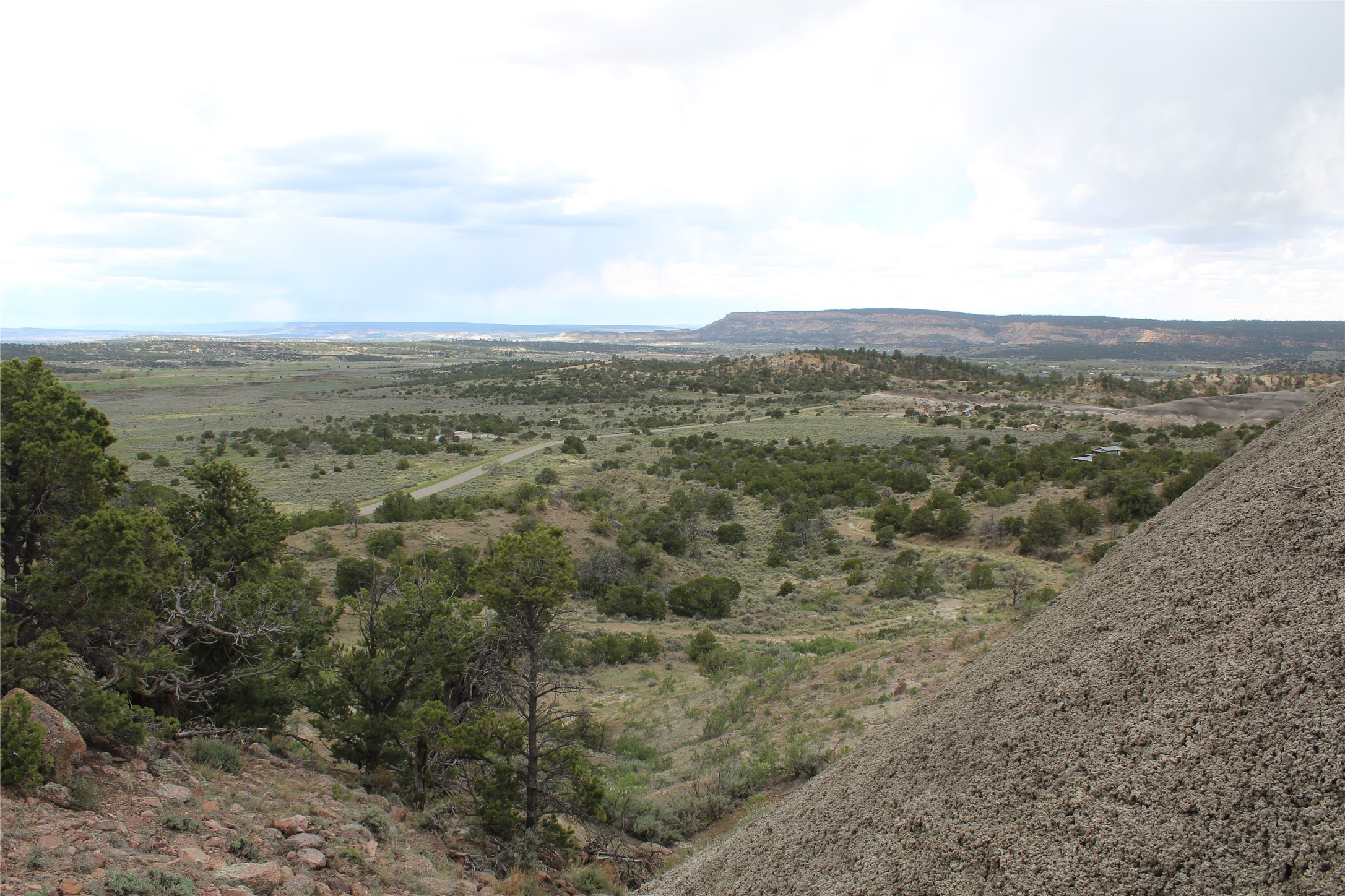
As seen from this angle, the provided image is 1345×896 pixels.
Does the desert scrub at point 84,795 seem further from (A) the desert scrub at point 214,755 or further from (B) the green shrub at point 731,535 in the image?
(B) the green shrub at point 731,535

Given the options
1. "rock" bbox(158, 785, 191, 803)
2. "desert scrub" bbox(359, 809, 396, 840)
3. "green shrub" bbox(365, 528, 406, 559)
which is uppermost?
"rock" bbox(158, 785, 191, 803)

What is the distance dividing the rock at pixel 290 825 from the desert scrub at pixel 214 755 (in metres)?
1.70

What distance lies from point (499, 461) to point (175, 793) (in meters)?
44.7

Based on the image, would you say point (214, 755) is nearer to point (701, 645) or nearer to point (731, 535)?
point (701, 645)

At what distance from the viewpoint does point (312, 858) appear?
23.5 ft

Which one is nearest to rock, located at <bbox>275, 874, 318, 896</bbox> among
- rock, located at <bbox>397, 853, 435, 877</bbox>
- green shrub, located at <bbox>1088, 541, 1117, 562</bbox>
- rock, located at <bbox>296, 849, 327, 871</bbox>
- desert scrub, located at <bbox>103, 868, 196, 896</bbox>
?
rock, located at <bbox>296, 849, 327, 871</bbox>

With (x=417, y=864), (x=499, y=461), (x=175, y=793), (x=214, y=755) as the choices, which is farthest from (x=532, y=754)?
(x=499, y=461)

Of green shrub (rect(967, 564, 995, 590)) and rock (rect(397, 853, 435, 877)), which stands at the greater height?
rock (rect(397, 853, 435, 877))

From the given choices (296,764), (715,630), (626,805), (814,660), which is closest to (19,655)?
(296,764)

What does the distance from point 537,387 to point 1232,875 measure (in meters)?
110

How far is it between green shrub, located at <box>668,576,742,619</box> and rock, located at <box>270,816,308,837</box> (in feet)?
58.9

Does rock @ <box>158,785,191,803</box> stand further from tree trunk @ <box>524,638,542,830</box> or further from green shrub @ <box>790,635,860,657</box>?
green shrub @ <box>790,635,860,657</box>

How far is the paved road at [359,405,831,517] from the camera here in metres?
39.7

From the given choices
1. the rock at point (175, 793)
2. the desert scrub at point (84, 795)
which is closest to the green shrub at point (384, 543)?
the rock at point (175, 793)
